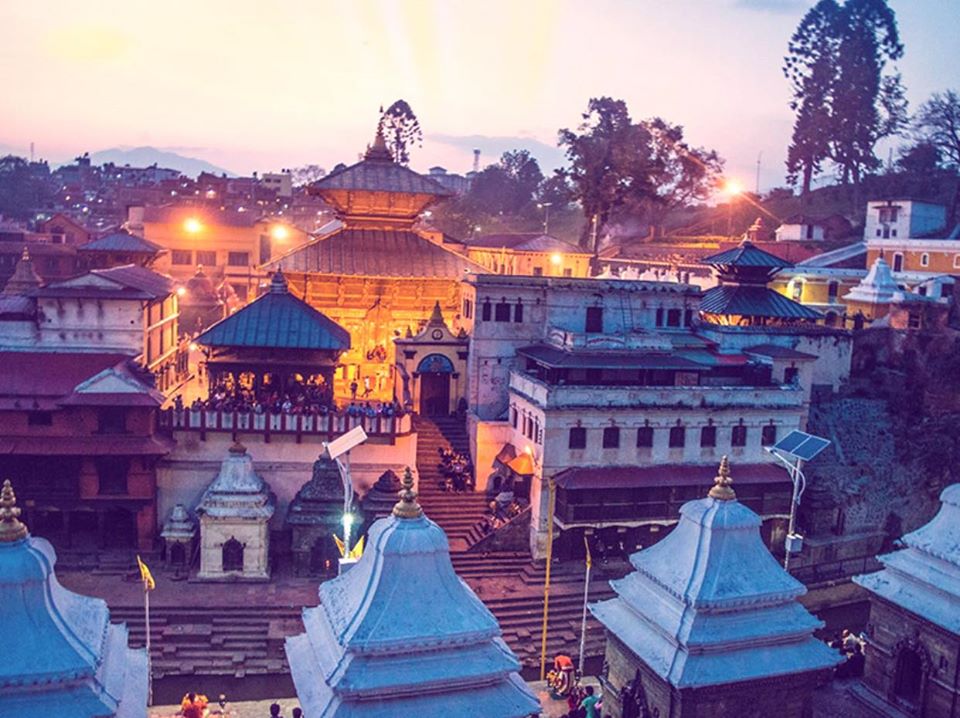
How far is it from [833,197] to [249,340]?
65258 mm

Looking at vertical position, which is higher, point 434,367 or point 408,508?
point 408,508

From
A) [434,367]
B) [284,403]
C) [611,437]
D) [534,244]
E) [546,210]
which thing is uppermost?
[546,210]

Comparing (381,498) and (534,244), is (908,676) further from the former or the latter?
(534,244)

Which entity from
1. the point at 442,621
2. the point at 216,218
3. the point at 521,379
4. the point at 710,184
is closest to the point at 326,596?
the point at 442,621

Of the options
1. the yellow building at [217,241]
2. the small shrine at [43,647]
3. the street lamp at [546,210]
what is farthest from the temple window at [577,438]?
the street lamp at [546,210]

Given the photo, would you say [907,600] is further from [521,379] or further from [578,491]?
[521,379]

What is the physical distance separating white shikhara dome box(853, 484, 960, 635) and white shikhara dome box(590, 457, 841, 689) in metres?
3.31

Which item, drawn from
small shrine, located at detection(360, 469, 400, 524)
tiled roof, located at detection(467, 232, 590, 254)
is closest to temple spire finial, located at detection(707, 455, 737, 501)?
small shrine, located at detection(360, 469, 400, 524)

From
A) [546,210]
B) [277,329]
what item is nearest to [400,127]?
[546,210]

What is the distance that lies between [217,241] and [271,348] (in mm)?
35794

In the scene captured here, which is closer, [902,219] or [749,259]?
[749,259]

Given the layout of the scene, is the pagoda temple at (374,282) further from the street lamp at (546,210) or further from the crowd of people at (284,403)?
the street lamp at (546,210)

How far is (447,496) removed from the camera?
33250 mm

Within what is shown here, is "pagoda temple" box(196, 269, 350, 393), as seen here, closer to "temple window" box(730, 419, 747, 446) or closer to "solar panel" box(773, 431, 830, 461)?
"temple window" box(730, 419, 747, 446)
